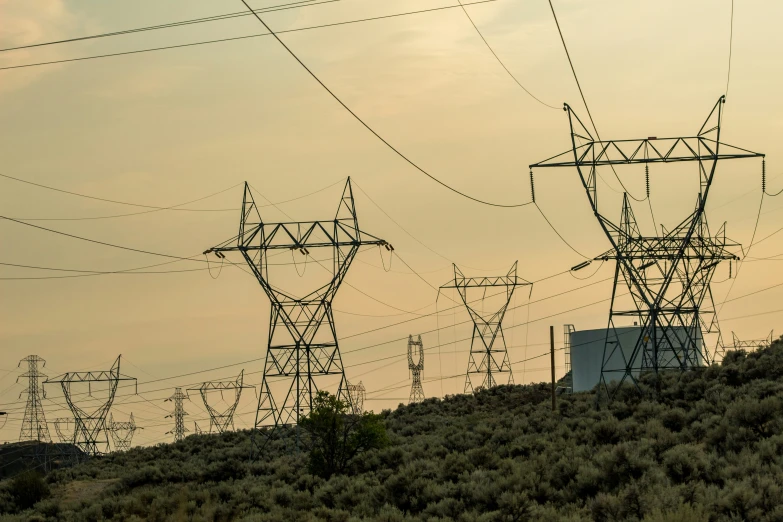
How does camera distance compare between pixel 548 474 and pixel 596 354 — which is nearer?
pixel 548 474

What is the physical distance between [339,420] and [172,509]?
11.6m

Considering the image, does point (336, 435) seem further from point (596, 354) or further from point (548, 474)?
point (596, 354)

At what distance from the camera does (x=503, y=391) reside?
88.9 metres

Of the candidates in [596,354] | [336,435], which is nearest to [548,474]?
[336,435]

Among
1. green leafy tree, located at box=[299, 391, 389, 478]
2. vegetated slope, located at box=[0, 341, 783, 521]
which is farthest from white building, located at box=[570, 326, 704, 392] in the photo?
green leafy tree, located at box=[299, 391, 389, 478]

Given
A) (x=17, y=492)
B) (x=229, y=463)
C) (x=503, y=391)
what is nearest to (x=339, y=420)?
(x=229, y=463)

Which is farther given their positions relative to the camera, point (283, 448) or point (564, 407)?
point (283, 448)

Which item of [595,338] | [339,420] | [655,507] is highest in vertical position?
[595,338]

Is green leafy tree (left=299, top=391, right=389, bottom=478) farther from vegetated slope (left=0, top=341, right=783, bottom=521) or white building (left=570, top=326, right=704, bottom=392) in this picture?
white building (left=570, top=326, right=704, bottom=392)

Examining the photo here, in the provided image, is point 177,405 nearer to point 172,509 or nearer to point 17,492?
point 17,492

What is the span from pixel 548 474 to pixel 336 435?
17761 mm

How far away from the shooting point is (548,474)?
3603cm

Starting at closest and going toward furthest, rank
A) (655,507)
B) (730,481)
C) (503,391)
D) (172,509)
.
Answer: (655,507) < (730,481) < (172,509) < (503,391)

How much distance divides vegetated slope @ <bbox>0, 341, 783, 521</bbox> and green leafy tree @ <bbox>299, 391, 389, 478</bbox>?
104cm
